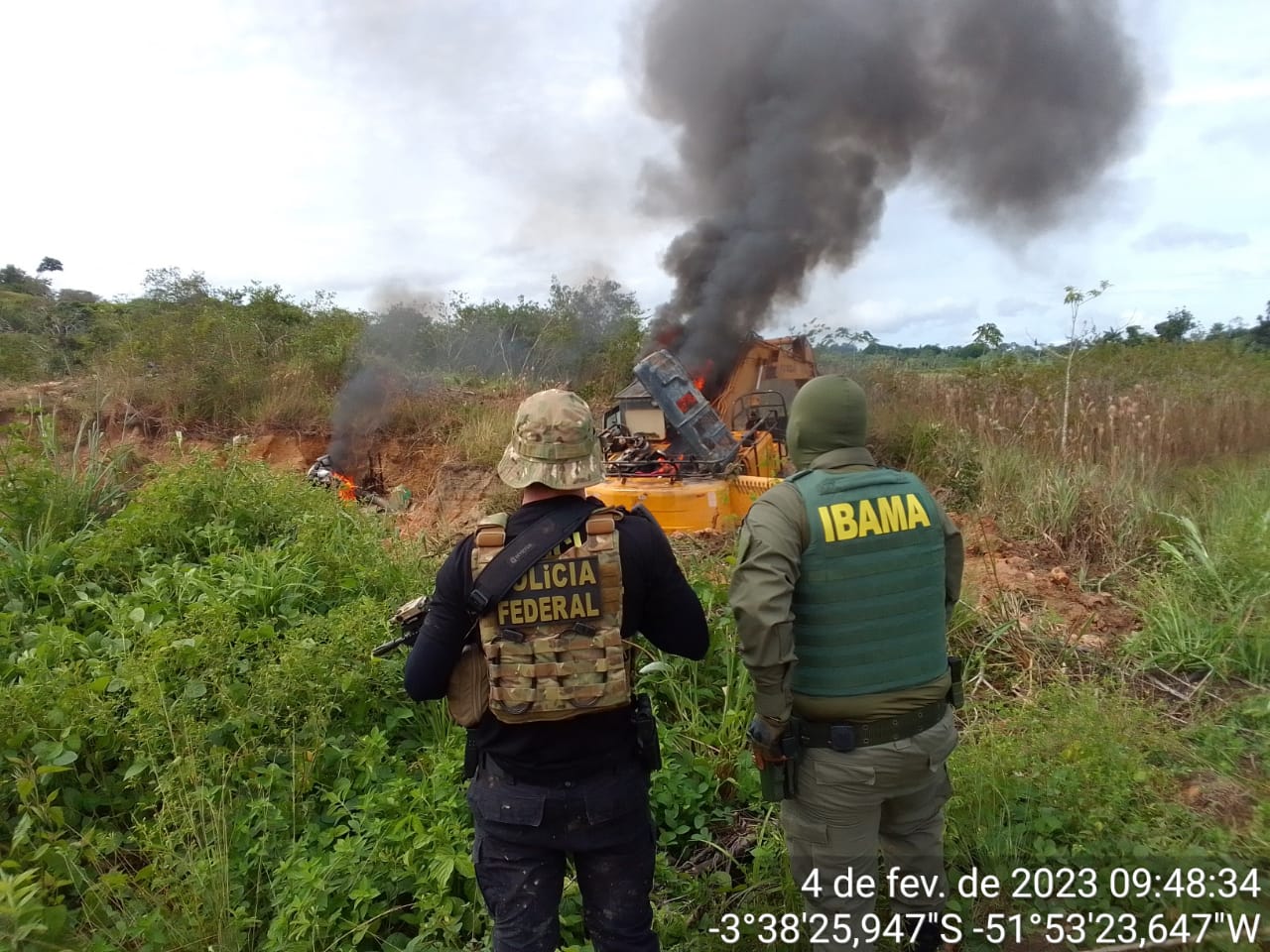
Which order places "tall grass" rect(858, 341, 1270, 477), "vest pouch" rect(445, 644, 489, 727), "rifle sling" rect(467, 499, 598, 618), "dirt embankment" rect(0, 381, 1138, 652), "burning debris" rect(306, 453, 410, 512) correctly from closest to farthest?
1. "rifle sling" rect(467, 499, 598, 618)
2. "vest pouch" rect(445, 644, 489, 727)
3. "dirt embankment" rect(0, 381, 1138, 652)
4. "tall grass" rect(858, 341, 1270, 477)
5. "burning debris" rect(306, 453, 410, 512)

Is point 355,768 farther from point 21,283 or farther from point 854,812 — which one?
point 21,283

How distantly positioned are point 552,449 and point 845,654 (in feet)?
3.45

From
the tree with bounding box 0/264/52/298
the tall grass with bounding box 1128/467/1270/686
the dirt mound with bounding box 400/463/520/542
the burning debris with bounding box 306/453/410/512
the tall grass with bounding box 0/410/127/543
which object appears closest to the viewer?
the tall grass with bounding box 1128/467/1270/686

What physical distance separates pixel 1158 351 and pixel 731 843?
31.0 feet

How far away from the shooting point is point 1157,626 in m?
4.18

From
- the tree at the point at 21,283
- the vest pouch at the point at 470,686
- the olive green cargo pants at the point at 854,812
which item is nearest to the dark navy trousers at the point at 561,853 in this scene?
the vest pouch at the point at 470,686

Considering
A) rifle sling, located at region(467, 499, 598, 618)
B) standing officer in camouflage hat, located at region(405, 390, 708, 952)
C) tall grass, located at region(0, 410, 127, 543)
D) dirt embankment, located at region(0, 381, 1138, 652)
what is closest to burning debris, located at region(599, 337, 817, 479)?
dirt embankment, located at region(0, 381, 1138, 652)

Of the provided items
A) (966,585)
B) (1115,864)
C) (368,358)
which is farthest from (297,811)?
(368,358)

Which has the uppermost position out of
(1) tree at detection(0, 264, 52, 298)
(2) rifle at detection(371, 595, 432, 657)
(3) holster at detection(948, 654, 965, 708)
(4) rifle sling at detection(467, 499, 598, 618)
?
(1) tree at detection(0, 264, 52, 298)

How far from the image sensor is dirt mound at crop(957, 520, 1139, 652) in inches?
174

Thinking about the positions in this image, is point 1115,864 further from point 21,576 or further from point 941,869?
point 21,576

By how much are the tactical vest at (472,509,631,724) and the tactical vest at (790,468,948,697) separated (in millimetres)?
627

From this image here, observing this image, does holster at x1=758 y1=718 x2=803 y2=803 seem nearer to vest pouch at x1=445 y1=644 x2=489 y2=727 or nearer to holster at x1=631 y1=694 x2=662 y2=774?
holster at x1=631 y1=694 x2=662 y2=774

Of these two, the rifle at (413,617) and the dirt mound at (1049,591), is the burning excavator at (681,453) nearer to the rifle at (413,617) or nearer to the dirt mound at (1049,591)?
the dirt mound at (1049,591)
